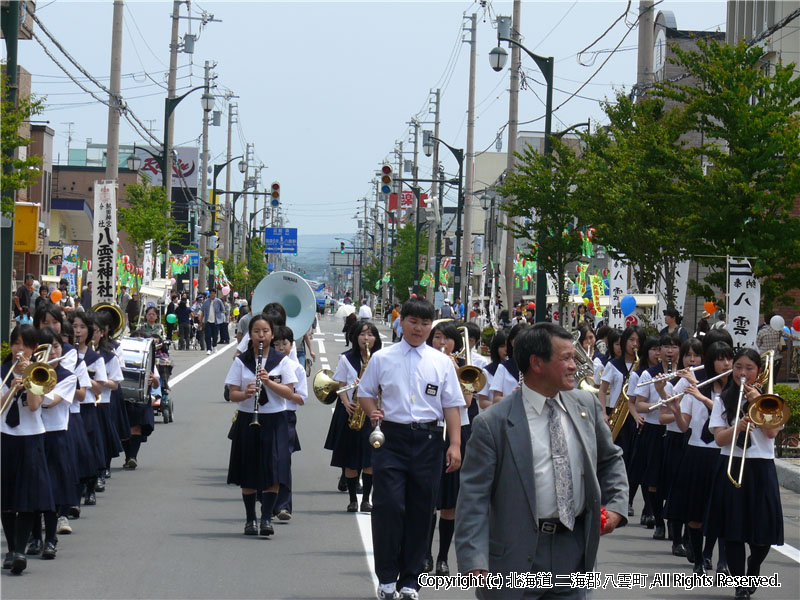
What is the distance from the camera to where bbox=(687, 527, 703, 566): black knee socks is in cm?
914

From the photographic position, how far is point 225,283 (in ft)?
219

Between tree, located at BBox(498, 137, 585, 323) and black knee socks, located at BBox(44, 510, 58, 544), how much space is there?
820 inches

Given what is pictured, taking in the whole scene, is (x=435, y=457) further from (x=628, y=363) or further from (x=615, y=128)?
(x=615, y=128)

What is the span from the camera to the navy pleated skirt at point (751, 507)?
8.23 m

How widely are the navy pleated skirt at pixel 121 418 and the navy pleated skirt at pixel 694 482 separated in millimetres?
6011

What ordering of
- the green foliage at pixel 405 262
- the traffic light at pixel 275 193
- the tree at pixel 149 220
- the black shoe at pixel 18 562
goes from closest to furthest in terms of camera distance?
the black shoe at pixel 18 562
the tree at pixel 149 220
the traffic light at pixel 275 193
the green foliage at pixel 405 262

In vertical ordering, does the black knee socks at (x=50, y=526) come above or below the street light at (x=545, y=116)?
below

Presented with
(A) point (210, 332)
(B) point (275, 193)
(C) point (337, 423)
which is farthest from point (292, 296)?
(B) point (275, 193)

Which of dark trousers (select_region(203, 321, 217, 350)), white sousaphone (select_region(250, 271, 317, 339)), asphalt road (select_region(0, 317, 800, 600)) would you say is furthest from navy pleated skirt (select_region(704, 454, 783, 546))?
dark trousers (select_region(203, 321, 217, 350))

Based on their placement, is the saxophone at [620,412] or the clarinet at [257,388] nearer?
the clarinet at [257,388]

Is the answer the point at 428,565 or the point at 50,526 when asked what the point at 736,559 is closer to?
the point at 428,565

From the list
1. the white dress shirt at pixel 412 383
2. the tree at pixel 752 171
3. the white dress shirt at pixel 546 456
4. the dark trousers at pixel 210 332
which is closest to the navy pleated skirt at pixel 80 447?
the white dress shirt at pixel 412 383

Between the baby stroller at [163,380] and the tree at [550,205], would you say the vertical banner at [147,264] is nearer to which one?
the tree at [550,205]

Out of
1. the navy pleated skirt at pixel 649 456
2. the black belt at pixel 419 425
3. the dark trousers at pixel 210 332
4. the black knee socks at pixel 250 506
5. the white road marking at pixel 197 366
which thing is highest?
the black belt at pixel 419 425
